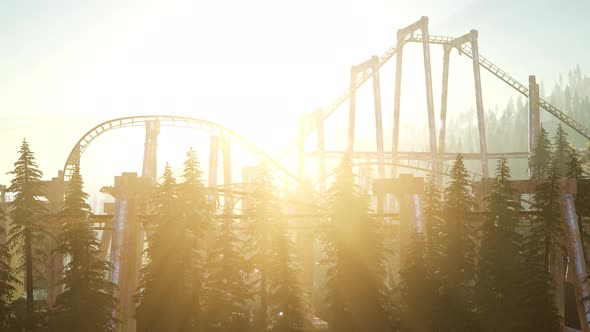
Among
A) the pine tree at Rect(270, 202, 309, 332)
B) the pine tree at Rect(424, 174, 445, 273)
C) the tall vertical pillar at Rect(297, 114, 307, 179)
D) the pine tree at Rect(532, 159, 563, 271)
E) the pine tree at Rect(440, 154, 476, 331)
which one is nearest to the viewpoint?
the pine tree at Rect(270, 202, 309, 332)

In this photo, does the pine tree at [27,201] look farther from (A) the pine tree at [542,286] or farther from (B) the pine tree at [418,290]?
(A) the pine tree at [542,286]

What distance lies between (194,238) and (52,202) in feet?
37.5

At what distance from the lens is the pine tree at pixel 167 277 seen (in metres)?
18.6

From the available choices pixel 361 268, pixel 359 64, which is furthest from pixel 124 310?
pixel 359 64

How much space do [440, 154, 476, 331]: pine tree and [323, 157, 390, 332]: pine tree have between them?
2785 millimetres

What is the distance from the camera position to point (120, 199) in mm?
17875

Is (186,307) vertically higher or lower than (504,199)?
lower

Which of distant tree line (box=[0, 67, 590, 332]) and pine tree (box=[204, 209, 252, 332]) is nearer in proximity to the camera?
distant tree line (box=[0, 67, 590, 332])

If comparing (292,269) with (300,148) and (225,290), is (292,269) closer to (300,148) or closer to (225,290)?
(225,290)

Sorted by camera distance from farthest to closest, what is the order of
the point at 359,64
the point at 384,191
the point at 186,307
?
1. the point at 359,64
2. the point at 384,191
3. the point at 186,307

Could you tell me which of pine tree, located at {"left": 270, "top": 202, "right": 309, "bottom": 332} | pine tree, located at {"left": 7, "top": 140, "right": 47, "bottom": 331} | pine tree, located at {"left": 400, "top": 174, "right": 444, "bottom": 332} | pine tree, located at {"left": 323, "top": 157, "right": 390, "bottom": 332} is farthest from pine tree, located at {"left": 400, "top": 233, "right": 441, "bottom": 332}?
pine tree, located at {"left": 7, "top": 140, "right": 47, "bottom": 331}

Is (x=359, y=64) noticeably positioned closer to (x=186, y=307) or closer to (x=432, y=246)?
(x=432, y=246)

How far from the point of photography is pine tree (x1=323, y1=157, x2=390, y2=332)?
19.0 metres

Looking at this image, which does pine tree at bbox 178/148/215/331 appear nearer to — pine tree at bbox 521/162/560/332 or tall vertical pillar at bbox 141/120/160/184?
tall vertical pillar at bbox 141/120/160/184
